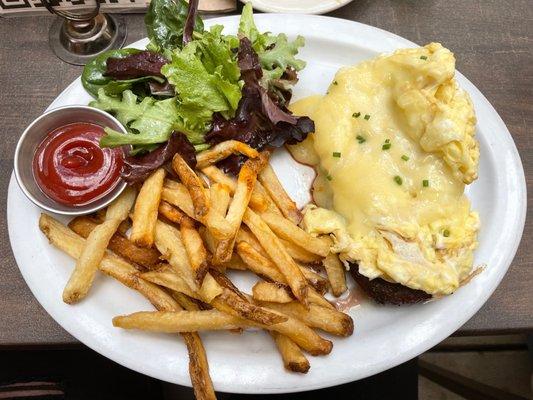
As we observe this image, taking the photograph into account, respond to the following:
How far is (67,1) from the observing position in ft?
8.83

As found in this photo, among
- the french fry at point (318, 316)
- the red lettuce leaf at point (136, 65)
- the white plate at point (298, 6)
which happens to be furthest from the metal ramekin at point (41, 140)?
the white plate at point (298, 6)

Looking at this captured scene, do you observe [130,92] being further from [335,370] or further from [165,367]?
[335,370]

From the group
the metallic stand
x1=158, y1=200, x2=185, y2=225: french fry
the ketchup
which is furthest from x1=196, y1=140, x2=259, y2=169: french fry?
the metallic stand

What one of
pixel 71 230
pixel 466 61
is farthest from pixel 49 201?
pixel 466 61

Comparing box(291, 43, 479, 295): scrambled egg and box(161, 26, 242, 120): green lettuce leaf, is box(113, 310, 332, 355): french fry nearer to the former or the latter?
box(291, 43, 479, 295): scrambled egg

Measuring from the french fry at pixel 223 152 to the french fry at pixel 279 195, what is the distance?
0.33 ft

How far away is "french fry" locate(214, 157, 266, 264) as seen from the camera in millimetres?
2029

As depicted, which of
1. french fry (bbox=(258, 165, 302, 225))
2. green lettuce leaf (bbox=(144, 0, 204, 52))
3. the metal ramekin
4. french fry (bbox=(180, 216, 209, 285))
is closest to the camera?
french fry (bbox=(180, 216, 209, 285))

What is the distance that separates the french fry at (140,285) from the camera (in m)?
2.02

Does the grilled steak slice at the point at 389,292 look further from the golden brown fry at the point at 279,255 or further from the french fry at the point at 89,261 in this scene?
the french fry at the point at 89,261

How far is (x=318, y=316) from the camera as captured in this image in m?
2.07

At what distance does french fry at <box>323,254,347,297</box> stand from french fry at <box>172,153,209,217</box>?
55 centimetres

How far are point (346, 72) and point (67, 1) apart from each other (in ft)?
4.61

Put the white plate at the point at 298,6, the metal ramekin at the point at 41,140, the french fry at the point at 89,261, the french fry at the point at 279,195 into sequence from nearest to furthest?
the french fry at the point at 89,261, the metal ramekin at the point at 41,140, the french fry at the point at 279,195, the white plate at the point at 298,6
